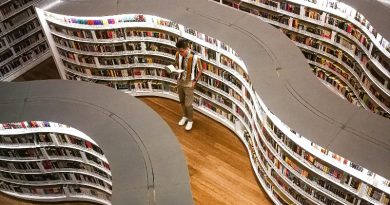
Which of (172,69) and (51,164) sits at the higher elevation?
(172,69)

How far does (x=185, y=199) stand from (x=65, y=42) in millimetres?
5067

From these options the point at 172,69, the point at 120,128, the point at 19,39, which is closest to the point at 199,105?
the point at 172,69

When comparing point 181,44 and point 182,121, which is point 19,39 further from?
point 181,44

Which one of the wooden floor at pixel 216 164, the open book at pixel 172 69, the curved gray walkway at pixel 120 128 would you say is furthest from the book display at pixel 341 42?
the curved gray walkway at pixel 120 128

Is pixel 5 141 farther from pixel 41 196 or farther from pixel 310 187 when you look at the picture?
pixel 310 187

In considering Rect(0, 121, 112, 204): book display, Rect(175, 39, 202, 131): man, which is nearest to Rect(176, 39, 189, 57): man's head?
Rect(175, 39, 202, 131): man

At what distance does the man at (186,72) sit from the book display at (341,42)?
2.39 meters

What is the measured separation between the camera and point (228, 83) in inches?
312

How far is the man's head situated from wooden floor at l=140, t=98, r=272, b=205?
6.05ft

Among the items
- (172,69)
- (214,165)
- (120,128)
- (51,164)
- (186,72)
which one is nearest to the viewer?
(120,128)

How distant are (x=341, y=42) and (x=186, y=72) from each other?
303 cm

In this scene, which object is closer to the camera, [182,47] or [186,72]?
[182,47]

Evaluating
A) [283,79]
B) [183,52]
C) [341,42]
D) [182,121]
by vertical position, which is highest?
[341,42]

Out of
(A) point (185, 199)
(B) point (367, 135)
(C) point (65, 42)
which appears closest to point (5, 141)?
(C) point (65, 42)
